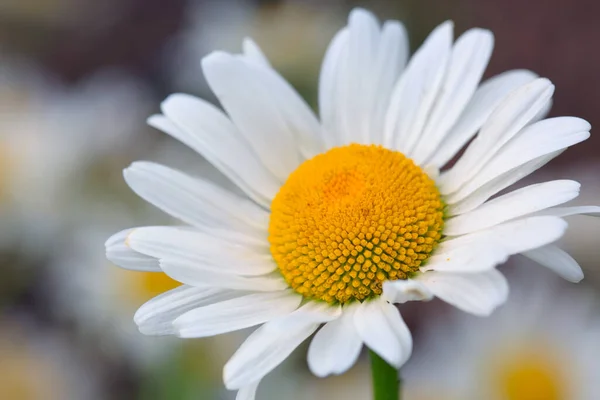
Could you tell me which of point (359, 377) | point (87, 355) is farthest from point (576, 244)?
point (87, 355)

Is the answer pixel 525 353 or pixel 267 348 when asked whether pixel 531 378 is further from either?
pixel 267 348

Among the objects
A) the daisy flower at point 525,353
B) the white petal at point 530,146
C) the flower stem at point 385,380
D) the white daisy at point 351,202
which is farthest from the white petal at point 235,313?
the daisy flower at point 525,353

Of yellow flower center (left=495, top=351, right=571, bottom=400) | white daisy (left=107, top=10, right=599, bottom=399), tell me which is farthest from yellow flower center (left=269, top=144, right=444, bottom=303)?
yellow flower center (left=495, top=351, right=571, bottom=400)

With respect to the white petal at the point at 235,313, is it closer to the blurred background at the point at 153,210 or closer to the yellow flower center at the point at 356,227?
the yellow flower center at the point at 356,227

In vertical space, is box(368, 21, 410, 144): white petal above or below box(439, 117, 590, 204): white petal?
above

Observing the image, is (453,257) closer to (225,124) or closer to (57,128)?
(225,124)

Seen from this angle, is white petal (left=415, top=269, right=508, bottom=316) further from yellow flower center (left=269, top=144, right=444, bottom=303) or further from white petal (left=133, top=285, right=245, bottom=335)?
white petal (left=133, top=285, right=245, bottom=335)
